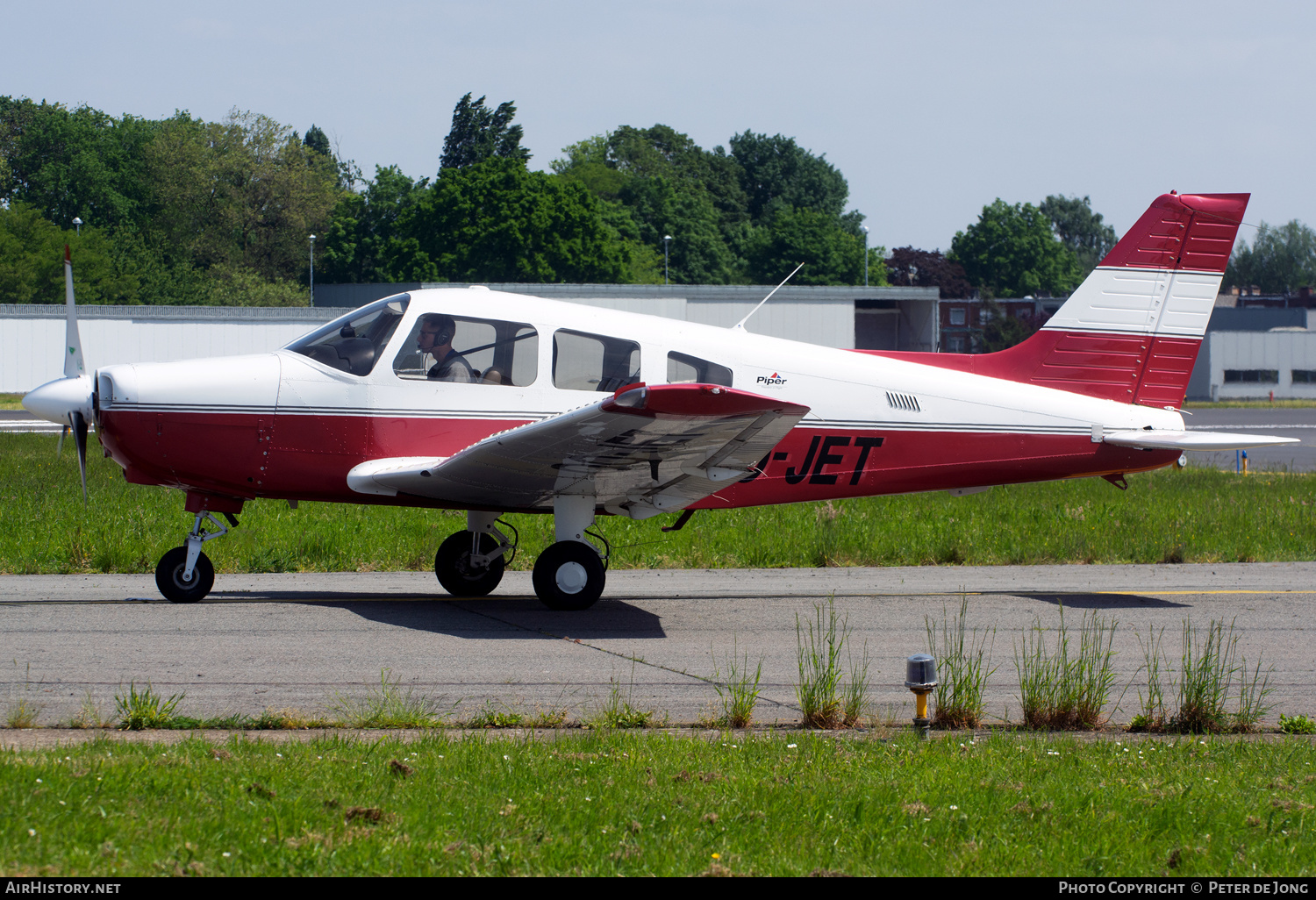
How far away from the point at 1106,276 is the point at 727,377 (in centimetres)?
435

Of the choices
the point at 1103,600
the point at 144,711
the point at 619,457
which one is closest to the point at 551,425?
the point at 619,457

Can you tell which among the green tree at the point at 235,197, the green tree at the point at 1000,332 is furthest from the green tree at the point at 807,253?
the green tree at the point at 235,197

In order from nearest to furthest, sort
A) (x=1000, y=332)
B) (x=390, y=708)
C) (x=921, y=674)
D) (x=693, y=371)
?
(x=921, y=674), (x=390, y=708), (x=693, y=371), (x=1000, y=332)

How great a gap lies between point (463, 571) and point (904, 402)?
14.4ft

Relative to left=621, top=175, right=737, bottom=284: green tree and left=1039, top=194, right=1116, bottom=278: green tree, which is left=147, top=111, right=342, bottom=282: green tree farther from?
left=1039, top=194, right=1116, bottom=278: green tree

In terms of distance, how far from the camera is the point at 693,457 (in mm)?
9211

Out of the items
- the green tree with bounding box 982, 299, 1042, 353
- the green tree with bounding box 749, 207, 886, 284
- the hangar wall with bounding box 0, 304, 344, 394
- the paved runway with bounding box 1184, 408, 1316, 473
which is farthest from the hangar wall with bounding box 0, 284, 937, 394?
the green tree with bounding box 749, 207, 886, 284

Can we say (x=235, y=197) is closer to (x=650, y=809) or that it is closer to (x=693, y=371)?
(x=693, y=371)

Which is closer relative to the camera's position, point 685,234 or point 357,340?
point 357,340

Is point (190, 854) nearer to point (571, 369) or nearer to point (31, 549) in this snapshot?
point (571, 369)

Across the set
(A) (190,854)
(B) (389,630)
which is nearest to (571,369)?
(B) (389,630)

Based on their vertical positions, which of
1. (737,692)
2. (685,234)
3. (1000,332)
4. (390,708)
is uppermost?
(685,234)

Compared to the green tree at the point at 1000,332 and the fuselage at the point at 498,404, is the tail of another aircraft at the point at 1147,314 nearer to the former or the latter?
the fuselage at the point at 498,404

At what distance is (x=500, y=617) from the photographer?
9.71m
